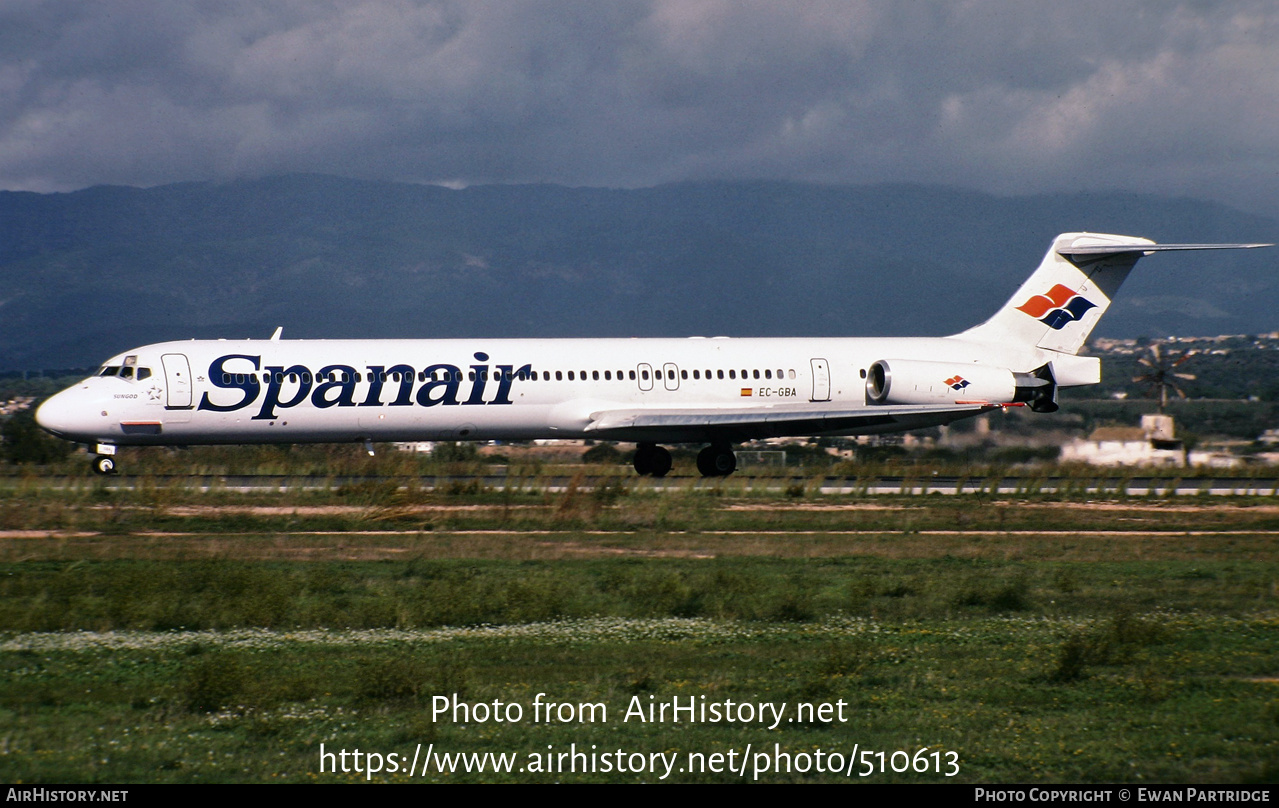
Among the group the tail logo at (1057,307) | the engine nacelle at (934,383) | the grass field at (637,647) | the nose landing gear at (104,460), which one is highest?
the tail logo at (1057,307)

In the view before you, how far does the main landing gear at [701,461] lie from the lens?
34281 millimetres

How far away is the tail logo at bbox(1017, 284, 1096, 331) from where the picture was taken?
123 feet

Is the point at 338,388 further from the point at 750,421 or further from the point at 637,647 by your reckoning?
the point at 637,647

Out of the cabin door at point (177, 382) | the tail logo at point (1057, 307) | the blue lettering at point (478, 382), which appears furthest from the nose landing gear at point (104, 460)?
the tail logo at point (1057, 307)

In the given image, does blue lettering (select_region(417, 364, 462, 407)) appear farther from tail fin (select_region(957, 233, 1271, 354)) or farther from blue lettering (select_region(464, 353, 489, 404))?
tail fin (select_region(957, 233, 1271, 354))

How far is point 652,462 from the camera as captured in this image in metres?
35.0

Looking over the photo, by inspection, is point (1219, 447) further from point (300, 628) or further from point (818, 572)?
point (300, 628)

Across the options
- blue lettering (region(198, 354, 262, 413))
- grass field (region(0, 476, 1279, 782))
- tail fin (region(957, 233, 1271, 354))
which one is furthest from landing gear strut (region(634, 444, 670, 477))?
grass field (region(0, 476, 1279, 782))

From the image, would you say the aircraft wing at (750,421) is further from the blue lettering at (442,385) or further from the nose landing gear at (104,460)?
the nose landing gear at (104,460)

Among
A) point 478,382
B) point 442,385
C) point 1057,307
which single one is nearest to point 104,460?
point 442,385

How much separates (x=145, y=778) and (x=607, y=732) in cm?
303

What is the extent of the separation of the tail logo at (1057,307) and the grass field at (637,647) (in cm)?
1453

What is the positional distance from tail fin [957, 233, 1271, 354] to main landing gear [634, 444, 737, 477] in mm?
8187

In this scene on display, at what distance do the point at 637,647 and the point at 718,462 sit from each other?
70.8 feet
